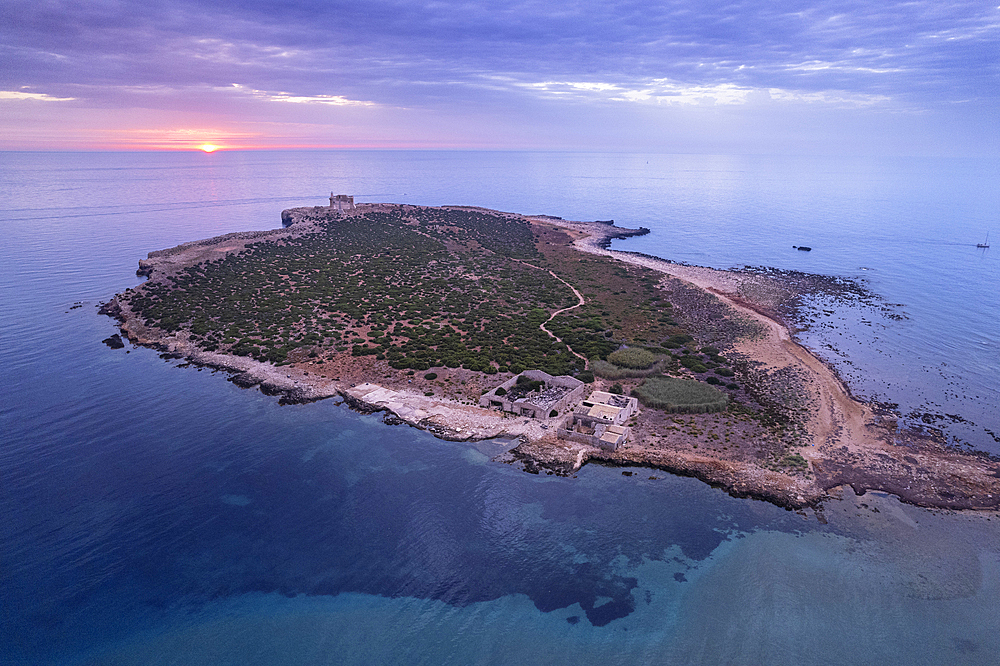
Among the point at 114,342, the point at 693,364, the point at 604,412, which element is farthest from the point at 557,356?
the point at 114,342

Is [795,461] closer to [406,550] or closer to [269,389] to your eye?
[406,550]

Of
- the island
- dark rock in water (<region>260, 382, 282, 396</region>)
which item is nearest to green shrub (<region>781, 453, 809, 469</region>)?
the island

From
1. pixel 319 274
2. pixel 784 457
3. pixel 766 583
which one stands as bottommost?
pixel 766 583

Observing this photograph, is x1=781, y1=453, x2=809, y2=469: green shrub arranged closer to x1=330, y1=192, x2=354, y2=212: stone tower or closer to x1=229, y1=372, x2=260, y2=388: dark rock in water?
x1=229, y1=372, x2=260, y2=388: dark rock in water

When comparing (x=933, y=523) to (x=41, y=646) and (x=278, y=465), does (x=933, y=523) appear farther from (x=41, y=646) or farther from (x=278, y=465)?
(x=41, y=646)

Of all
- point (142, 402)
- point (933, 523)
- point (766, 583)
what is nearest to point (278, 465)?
point (142, 402)

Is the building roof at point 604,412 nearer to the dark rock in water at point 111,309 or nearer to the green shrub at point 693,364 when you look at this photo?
the green shrub at point 693,364
